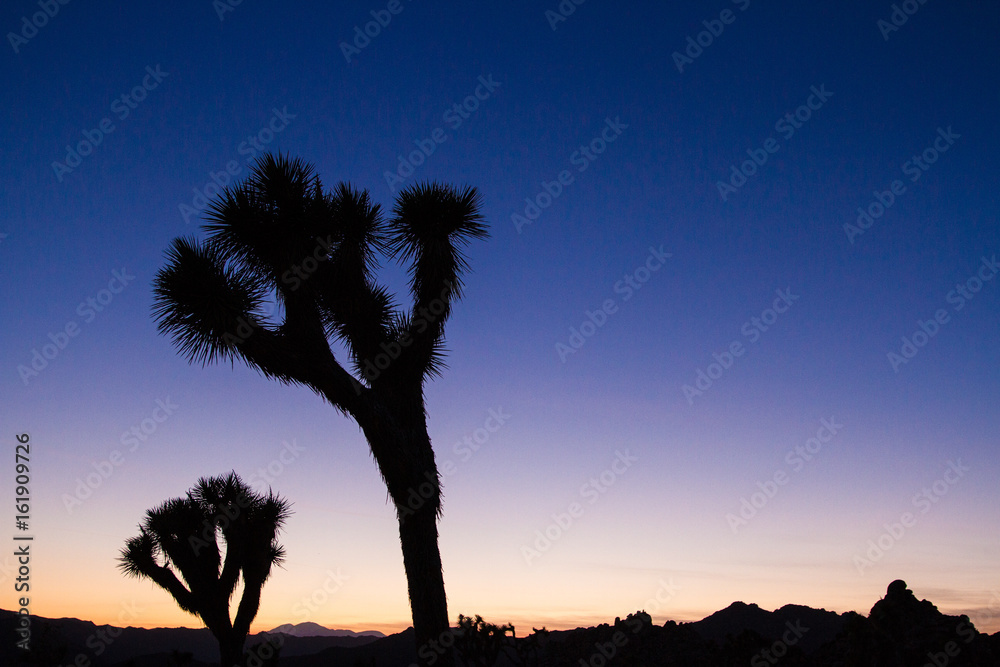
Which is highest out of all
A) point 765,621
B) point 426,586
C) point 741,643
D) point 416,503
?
point 416,503

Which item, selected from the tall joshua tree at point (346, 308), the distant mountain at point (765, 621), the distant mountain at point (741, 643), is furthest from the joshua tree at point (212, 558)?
the distant mountain at point (765, 621)

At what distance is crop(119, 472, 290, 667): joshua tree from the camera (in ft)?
49.3

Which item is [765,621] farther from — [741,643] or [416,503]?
[416,503]

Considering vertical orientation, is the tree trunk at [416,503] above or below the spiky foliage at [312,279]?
below

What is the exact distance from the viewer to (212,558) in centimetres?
1520

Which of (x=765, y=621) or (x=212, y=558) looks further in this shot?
(x=765, y=621)

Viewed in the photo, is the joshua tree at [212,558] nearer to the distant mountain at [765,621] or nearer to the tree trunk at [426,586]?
the tree trunk at [426,586]

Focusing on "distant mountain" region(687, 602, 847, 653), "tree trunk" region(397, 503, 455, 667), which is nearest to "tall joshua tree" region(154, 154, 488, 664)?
"tree trunk" region(397, 503, 455, 667)

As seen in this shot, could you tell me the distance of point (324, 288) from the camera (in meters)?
10.8

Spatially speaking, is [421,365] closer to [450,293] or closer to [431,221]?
[450,293]

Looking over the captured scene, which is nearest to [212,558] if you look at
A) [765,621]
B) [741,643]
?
[741,643]

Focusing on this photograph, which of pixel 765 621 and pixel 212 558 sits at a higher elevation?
pixel 212 558

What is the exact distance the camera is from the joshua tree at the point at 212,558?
15023 mm

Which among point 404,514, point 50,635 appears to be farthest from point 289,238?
point 50,635
